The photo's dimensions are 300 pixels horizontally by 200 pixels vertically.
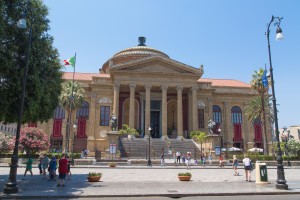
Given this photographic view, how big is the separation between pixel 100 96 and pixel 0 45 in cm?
3387

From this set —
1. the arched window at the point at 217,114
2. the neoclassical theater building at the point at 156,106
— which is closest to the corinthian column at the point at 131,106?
the neoclassical theater building at the point at 156,106

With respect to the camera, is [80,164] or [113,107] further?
[113,107]

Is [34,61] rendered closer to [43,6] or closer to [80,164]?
[43,6]

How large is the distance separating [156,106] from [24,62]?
3461 centimetres

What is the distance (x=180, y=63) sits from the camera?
47.6 m

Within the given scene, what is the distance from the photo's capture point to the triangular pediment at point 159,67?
47.2 m

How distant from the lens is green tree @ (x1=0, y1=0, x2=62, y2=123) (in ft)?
54.8

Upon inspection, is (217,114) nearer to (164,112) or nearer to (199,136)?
(164,112)

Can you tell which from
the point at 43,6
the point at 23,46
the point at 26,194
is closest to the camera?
the point at 26,194

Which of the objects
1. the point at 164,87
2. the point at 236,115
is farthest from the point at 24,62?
the point at 236,115

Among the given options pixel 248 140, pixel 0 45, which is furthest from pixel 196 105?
pixel 0 45

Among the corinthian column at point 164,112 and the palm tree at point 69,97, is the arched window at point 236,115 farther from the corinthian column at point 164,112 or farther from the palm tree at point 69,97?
the palm tree at point 69,97

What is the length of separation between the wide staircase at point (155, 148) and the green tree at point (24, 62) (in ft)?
68.6

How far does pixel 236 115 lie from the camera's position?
178ft
